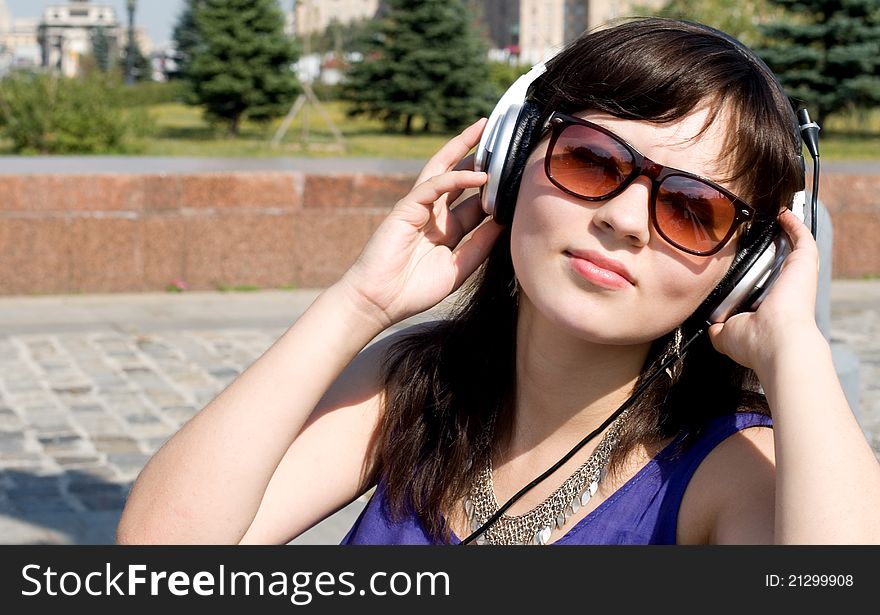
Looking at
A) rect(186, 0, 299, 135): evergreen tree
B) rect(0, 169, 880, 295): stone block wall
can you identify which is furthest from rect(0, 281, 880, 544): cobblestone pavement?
rect(186, 0, 299, 135): evergreen tree

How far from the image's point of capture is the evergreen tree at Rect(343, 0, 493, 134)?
24.7m

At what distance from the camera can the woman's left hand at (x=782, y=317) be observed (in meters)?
1.68

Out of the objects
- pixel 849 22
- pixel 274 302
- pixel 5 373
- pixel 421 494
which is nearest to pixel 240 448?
pixel 421 494

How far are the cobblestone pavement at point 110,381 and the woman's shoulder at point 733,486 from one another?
2.73 metres

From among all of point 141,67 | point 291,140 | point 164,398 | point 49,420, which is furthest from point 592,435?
point 141,67

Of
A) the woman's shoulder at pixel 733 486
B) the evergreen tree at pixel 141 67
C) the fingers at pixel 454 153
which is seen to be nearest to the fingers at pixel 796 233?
the woman's shoulder at pixel 733 486

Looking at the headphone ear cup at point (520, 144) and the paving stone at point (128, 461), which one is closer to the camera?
the headphone ear cup at point (520, 144)

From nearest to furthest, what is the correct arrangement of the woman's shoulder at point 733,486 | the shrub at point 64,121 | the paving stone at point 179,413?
1. the woman's shoulder at point 733,486
2. the paving stone at point 179,413
3. the shrub at point 64,121

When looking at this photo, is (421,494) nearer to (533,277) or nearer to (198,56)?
(533,277)

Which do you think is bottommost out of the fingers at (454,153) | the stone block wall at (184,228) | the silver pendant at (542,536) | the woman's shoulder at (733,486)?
the stone block wall at (184,228)

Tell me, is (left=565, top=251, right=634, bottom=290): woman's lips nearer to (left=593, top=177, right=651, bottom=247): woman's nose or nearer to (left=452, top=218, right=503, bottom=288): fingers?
(left=593, top=177, right=651, bottom=247): woman's nose

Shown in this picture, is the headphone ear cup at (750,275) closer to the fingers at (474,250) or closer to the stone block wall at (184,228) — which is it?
the fingers at (474,250)

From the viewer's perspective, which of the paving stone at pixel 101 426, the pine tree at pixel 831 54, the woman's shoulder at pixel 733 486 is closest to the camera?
the woman's shoulder at pixel 733 486

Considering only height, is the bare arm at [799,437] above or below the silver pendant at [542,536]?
above
